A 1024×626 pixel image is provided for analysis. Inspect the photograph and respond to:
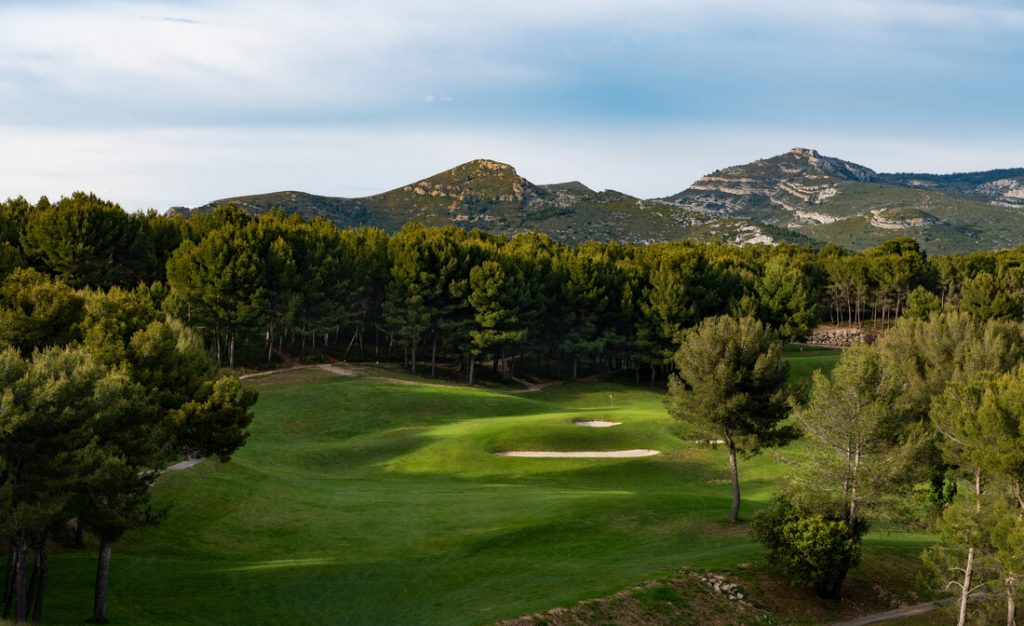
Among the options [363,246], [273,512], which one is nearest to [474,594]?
[273,512]

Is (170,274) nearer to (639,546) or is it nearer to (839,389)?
(639,546)

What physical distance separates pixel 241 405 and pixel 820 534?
74.5ft

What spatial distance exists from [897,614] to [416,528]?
61.9 ft

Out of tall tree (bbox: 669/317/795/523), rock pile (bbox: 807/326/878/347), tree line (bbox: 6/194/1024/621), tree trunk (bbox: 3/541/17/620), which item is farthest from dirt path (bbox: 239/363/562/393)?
rock pile (bbox: 807/326/878/347)

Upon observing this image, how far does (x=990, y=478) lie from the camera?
88.0ft

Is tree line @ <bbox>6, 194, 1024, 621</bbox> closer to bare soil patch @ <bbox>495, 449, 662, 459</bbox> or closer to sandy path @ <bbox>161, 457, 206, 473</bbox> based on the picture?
sandy path @ <bbox>161, 457, 206, 473</bbox>

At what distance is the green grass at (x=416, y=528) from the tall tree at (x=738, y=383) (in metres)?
4.35

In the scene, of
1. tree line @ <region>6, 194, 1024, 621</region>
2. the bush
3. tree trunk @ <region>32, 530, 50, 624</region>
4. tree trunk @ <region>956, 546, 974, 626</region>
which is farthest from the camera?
the bush

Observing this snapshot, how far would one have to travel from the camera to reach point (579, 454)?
52344mm

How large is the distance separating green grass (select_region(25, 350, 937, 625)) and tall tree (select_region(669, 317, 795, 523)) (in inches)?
171

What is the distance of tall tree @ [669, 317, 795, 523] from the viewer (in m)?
33.5

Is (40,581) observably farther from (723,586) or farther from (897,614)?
(897,614)

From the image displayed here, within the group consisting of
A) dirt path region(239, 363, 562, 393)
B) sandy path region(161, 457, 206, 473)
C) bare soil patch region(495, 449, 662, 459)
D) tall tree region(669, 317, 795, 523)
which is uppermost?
tall tree region(669, 317, 795, 523)

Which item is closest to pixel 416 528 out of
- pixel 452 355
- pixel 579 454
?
pixel 579 454
